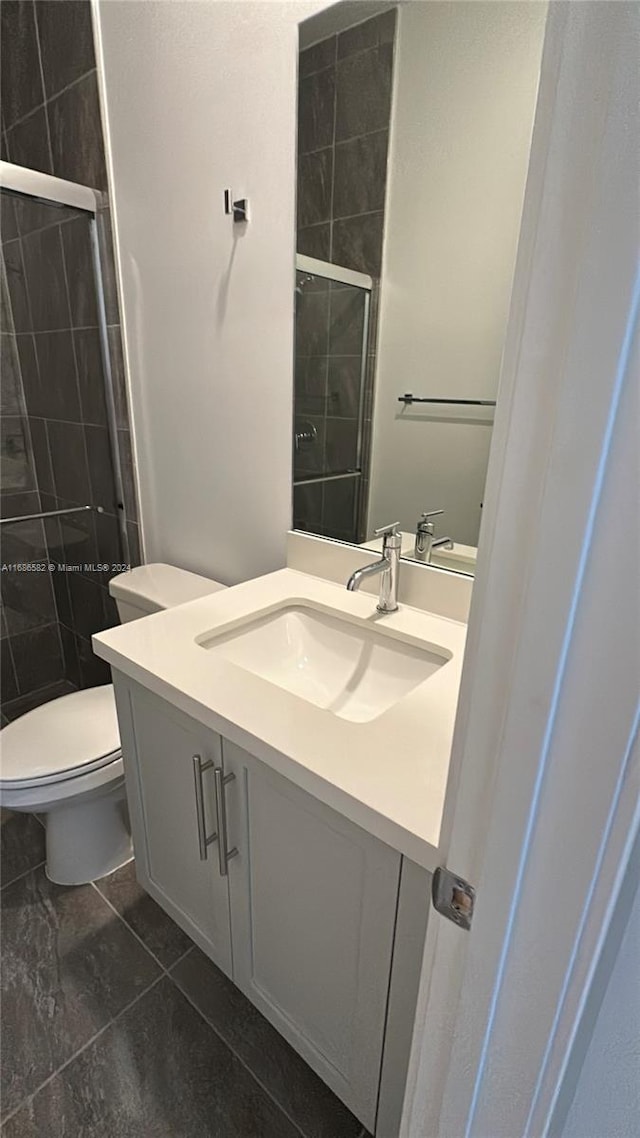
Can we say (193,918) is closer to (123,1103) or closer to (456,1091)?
(123,1103)

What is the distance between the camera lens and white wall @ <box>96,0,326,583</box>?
1157mm

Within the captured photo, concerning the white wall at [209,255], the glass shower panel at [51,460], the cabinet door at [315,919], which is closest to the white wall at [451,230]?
the white wall at [209,255]

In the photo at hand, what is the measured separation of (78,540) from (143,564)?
0.40 metres

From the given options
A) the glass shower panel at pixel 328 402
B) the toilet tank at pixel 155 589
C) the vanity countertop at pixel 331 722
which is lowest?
the toilet tank at pixel 155 589

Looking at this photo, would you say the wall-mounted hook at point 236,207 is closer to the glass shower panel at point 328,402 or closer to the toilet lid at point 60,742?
the glass shower panel at point 328,402

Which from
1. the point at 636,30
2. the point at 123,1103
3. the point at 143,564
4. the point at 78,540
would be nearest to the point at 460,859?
the point at 636,30

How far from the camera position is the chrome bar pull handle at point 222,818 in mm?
877

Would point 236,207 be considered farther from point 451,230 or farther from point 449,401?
point 449,401

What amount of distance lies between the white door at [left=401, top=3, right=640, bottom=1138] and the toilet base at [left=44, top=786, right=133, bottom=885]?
123 cm

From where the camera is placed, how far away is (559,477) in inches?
11.7

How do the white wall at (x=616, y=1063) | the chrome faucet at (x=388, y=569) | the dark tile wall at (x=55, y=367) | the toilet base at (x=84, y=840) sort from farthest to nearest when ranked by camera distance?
the dark tile wall at (x=55, y=367)
the toilet base at (x=84, y=840)
the chrome faucet at (x=388, y=569)
the white wall at (x=616, y=1063)

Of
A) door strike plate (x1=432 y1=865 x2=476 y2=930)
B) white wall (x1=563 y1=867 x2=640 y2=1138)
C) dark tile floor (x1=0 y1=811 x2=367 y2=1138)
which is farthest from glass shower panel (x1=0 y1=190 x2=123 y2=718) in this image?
white wall (x1=563 y1=867 x2=640 y2=1138)

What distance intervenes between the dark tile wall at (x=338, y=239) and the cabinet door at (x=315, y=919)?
0.68 m

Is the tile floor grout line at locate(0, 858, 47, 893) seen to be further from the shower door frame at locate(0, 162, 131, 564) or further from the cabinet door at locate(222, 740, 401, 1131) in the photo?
the shower door frame at locate(0, 162, 131, 564)
